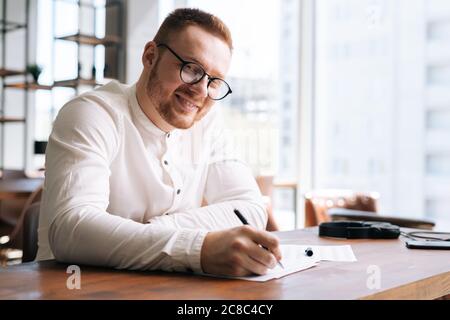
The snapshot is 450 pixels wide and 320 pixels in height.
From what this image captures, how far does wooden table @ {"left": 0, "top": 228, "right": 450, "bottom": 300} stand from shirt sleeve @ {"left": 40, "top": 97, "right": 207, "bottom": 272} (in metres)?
0.03

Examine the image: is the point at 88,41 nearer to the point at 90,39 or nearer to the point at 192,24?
the point at 90,39

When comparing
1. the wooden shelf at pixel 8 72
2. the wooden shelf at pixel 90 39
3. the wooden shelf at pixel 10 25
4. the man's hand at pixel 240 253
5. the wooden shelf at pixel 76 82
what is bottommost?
the man's hand at pixel 240 253

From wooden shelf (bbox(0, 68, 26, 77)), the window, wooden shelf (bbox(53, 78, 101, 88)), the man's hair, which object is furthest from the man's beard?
wooden shelf (bbox(0, 68, 26, 77))

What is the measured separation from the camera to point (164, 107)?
1.78 metres

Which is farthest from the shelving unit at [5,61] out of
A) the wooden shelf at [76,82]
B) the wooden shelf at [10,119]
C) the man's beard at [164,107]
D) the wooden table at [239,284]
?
the wooden table at [239,284]

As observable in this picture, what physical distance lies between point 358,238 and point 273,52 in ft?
14.6

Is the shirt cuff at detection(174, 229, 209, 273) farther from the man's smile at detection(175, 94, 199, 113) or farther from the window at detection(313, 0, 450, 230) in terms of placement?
the window at detection(313, 0, 450, 230)

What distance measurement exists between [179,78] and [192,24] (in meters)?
0.16

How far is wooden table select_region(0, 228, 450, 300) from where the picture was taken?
1055mm

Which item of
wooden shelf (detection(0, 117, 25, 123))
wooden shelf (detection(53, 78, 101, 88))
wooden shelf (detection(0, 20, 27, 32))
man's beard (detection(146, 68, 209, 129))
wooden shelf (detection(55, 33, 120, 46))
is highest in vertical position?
wooden shelf (detection(0, 20, 27, 32))

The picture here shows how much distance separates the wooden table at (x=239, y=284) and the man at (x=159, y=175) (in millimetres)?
56

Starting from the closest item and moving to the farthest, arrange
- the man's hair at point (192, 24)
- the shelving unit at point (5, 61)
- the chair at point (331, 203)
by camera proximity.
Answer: the man's hair at point (192, 24), the chair at point (331, 203), the shelving unit at point (5, 61)

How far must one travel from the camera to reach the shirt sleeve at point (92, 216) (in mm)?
1266

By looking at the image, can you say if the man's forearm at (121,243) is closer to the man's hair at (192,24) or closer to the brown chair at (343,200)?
the man's hair at (192,24)
